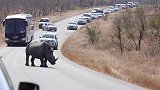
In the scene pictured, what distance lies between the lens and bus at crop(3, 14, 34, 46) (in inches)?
2029

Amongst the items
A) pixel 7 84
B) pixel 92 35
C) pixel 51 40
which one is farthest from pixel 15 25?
pixel 7 84

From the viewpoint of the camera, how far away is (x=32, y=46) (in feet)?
104

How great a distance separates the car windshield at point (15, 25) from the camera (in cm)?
5159

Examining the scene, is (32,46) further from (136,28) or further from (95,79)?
(136,28)

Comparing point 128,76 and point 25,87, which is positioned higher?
point 25,87

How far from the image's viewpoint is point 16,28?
5212 cm

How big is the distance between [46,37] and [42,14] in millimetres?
72630

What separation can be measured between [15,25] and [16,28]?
1.51ft

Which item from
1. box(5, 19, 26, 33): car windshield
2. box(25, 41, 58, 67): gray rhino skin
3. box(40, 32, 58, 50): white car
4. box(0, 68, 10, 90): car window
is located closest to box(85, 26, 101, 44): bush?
box(40, 32, 58, 50): white car

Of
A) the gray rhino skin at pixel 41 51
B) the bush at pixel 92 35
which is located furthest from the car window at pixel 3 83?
the bush at pixel 92 35

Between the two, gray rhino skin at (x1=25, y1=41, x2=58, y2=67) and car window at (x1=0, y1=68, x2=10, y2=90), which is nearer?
car window at (x1=0, y1=68, x2=10, y2=90)

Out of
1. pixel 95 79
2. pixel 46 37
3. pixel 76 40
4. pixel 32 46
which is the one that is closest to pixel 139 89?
pixel 95 79

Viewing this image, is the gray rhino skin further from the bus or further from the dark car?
the dark car

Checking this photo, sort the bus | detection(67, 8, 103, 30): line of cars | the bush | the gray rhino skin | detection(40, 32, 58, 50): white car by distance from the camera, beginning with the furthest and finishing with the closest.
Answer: detection(67, 8, 103, 30): line of cars
the bush
detection(40, 32, 58, 50): white car
the bus
the gray rhino skin
